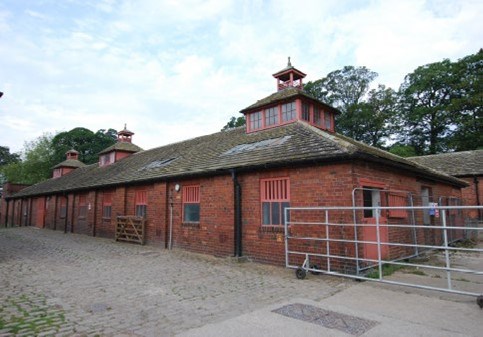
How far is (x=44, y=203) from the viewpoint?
26812 millimetres

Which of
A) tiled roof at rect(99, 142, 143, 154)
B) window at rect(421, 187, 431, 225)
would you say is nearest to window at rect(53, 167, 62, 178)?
tiled roof at rect(99, 142, 143, 154)

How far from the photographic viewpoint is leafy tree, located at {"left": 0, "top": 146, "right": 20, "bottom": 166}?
6731 centimetres

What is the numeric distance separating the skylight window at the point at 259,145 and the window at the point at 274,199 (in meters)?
1.64

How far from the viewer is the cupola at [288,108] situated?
13.0m

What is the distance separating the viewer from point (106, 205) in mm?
18484

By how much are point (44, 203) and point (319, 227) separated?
86.1 ft

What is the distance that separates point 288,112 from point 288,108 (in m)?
0.17

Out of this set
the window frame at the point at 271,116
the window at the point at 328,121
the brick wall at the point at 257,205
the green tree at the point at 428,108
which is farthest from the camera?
the green tree at the point at 428,108

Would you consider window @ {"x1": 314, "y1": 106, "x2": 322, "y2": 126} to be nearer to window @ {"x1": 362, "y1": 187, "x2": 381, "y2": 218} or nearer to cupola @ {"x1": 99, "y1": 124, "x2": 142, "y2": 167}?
window @ {"x1": 362, "y1": 187, "x2": 381, "y2": 218}

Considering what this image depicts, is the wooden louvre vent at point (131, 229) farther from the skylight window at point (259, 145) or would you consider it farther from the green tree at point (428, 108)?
the green tree at point (428, 108)

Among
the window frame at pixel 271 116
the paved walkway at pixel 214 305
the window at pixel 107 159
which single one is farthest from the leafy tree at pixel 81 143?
the paved walkway at pixel 214 305

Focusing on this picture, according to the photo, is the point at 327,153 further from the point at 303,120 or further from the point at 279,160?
the point at 303,120

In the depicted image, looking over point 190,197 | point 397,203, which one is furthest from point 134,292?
point 397,203

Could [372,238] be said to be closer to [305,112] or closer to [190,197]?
[305,112]
